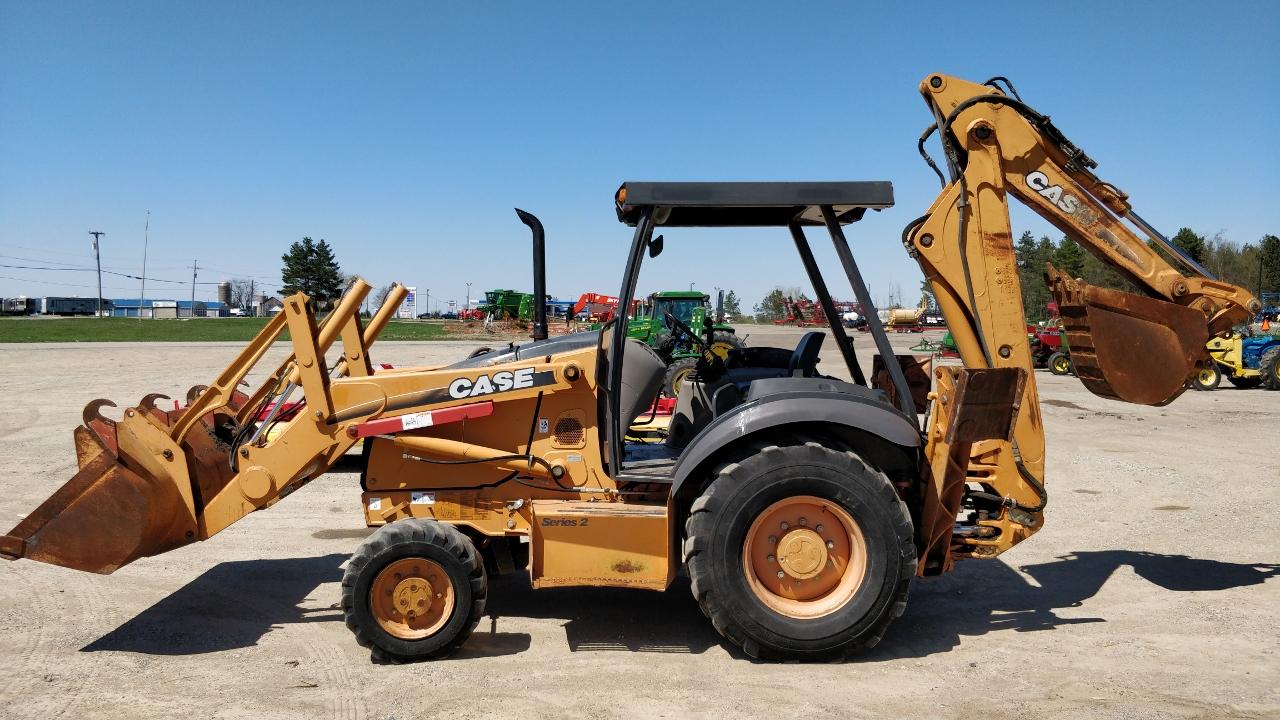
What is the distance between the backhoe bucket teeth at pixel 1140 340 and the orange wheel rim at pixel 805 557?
2081mm

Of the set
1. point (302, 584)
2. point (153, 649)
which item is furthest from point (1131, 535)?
point (153, 649)

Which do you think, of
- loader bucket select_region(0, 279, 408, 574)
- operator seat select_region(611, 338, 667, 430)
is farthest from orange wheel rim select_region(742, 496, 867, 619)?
loader bucket select_region(0, 279, 408, 574)

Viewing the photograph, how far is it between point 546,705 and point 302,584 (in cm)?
270

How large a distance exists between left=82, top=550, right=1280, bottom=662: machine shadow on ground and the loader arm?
60 cm

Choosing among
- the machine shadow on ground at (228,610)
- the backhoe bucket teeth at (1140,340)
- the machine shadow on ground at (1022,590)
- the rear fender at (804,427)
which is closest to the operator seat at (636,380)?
the rear fender at (804,427)

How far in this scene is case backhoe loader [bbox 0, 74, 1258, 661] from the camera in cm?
455

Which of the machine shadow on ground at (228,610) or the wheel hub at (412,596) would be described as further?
the machine shadow on ground at (228,610)

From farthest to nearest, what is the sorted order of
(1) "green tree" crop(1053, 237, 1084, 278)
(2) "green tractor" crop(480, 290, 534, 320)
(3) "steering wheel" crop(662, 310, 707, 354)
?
1. (1) "green tree" crop(1053, 237, 1084, 278)
2. (2) "green tractor" crop(480, 290, 534, 320)
3. (3) "steering wheel" crop(662, 310, 707, 354)

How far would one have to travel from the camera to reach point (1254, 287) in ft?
179

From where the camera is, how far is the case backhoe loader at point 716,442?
179 inches

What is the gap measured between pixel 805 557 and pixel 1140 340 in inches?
103

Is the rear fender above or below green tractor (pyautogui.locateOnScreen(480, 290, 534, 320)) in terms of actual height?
below

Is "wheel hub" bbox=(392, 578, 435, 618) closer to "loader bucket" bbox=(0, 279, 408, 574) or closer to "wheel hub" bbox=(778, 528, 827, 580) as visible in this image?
"loader bucket" bbox=(0, 279, 408, 574)

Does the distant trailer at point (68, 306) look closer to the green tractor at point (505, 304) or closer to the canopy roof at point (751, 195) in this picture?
the green tractor at point (505, 304)
